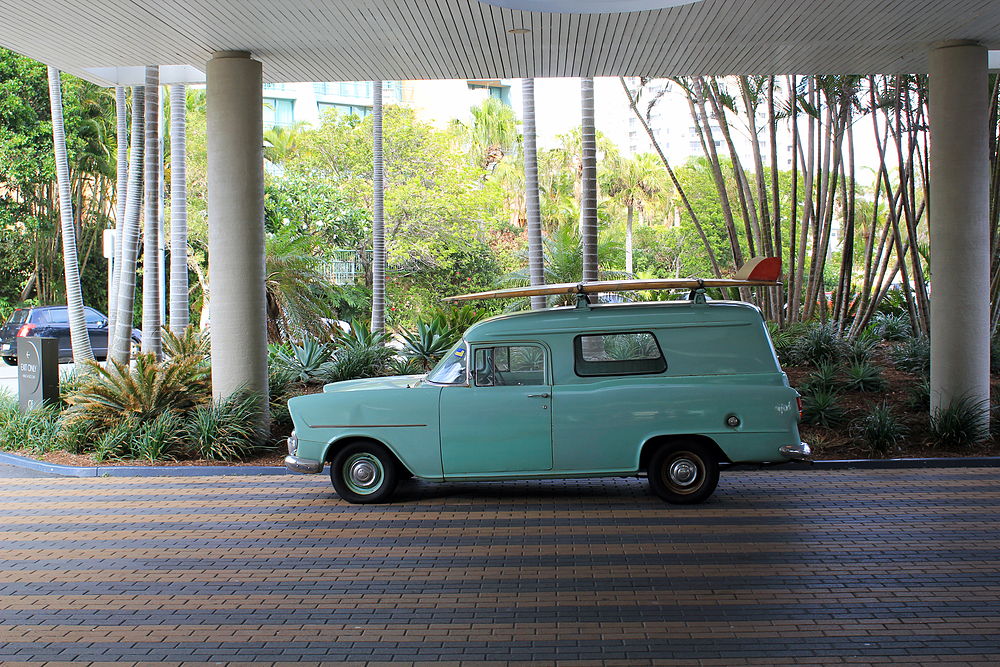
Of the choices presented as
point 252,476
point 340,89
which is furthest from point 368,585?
point 340,89

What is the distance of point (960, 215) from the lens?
1008cm

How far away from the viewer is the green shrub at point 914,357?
42.8 feet

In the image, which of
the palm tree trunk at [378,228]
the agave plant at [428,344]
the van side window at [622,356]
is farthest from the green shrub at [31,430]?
the palm tree trunk at [378,228]

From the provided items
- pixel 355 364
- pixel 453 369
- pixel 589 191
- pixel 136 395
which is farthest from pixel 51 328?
pixel 453 369

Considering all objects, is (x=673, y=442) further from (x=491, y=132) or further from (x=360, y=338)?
(x=491, y=132)

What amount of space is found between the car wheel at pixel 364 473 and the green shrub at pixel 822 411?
6303 mm

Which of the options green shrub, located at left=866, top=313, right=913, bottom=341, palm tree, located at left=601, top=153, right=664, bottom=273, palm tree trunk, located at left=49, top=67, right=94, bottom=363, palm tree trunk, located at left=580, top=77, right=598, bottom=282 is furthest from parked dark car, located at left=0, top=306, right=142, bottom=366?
palm tree, located at left=601, top=153, right=664, bottom=273

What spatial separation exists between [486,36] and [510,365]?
4.54 meters

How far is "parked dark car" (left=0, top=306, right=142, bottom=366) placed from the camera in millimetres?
22234

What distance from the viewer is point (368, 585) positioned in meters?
5.54

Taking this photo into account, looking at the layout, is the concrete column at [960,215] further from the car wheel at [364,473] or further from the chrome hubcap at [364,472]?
the chrome hubcap at [364,472]

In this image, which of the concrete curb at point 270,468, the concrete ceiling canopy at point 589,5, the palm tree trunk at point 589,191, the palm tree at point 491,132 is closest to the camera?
the concrete ceiling canopy at point 589,5

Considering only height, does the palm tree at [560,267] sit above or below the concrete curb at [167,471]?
above

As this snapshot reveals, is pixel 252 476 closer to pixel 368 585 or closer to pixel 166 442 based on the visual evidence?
pixel 166 442
